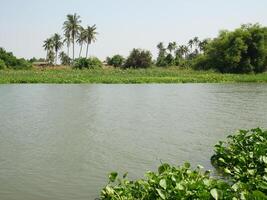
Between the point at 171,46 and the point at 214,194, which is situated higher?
the point at 171,46

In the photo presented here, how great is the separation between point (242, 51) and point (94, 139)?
46609 mm

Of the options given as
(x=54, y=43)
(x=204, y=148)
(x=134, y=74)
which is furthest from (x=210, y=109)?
(x=54, y=43)

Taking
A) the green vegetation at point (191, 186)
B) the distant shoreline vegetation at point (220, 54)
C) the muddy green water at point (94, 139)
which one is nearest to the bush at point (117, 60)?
the distant shoreline vegetation at point (220, 54)

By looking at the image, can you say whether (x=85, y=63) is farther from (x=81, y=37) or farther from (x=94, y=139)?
(x=94, y=139)

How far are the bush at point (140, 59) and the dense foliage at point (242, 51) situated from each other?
1685 cm

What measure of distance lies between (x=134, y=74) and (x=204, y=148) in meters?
41.9

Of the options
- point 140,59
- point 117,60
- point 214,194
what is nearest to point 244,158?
point 214,194

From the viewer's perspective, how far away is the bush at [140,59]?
72938 millimetres

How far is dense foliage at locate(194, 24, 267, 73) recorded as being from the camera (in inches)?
2170

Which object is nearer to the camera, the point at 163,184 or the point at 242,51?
the point at 163,184

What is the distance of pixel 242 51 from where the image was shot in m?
55.7

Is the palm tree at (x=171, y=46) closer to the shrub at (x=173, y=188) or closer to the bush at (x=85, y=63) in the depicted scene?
the bush at (x=85, y=63)

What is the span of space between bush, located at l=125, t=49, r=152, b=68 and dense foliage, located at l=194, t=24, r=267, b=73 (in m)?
16.9

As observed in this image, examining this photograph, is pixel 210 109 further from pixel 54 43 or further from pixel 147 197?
pixel 54 43
